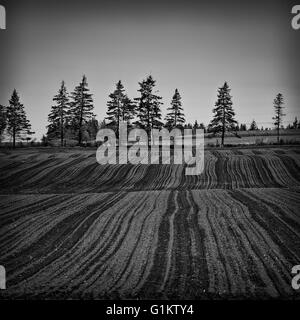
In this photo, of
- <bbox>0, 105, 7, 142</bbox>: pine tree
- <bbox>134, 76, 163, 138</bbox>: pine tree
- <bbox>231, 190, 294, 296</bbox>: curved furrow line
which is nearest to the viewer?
<bbox>231, 190, 294, 296</bbox>: curved furrow line

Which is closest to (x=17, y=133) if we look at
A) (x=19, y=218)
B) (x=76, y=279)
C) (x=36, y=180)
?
(x=36, y=180)

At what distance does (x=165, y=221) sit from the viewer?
13.9 meters

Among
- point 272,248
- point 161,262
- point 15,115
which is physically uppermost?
point 15,115

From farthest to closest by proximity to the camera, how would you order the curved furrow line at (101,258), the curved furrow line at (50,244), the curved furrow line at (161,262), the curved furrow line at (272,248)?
1. the curved furrow line at (50,244)
2. the curved furrow line at (101,258)
3. the curved furrow line at (272,248)
4. the curved furrow line at (161,262)

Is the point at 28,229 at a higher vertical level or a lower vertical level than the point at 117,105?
lower

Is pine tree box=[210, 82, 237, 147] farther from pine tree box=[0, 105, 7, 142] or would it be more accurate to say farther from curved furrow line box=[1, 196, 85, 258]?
pine tree box=[0, 105, 7, 142]

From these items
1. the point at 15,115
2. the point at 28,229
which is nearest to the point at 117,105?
the point at 15,115

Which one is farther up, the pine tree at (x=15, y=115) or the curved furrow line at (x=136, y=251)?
the pine tree at (x=15, y=115)

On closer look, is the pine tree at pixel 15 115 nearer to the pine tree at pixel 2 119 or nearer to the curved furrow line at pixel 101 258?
the pine tree at pixel 2 119

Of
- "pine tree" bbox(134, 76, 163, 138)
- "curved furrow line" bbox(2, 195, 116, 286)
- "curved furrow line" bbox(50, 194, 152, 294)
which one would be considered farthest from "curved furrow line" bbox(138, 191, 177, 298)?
"pine tree" bbox(134, 76, 163, 138)

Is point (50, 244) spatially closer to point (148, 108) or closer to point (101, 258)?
point (101, 258)

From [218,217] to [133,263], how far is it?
624cm

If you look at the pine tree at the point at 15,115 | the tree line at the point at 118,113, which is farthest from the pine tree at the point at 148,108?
the pine tree at the point at 15,115

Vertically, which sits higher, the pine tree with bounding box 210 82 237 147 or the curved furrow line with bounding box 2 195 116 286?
the pine tree with bounding box 210 82 237 147
